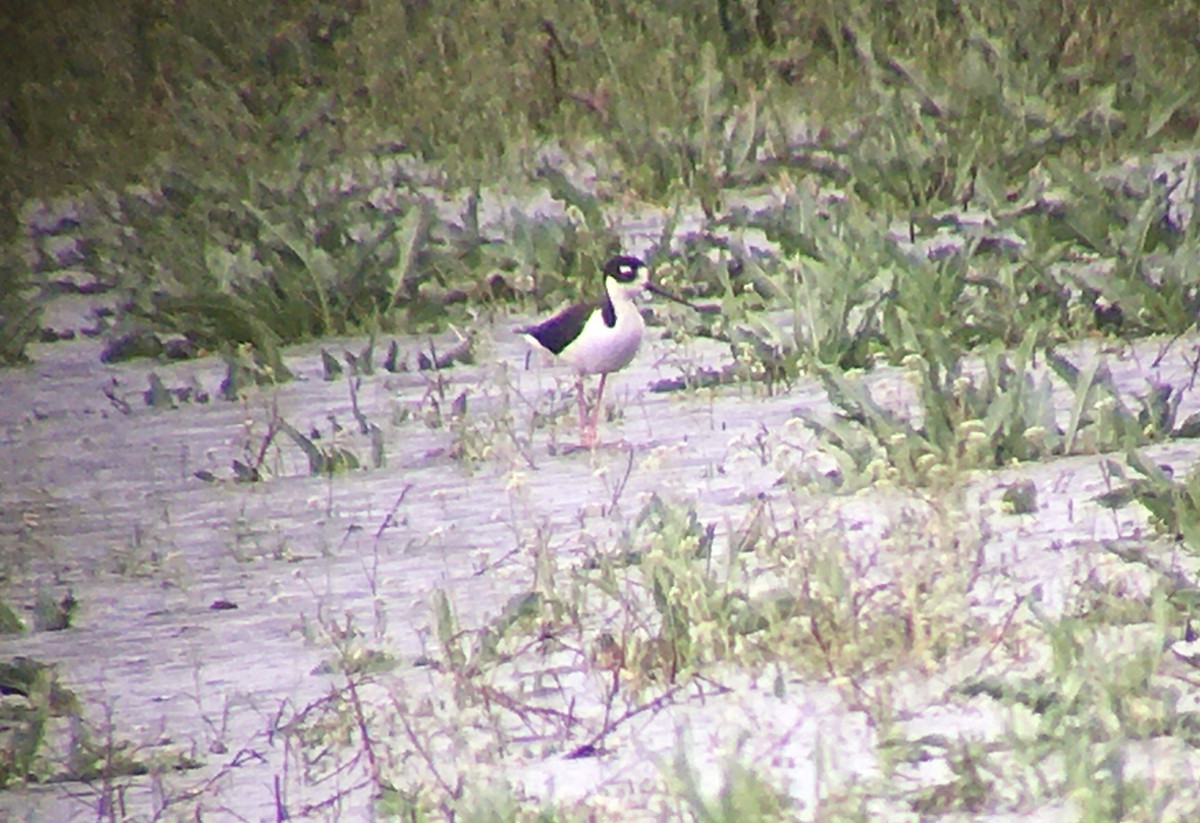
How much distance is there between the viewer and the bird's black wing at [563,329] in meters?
6.71

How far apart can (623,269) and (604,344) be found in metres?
0.25

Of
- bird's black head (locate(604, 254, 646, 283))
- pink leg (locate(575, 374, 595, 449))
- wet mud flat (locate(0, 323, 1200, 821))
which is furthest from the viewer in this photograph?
bird's black head (locate(604, 254, 646, 283))

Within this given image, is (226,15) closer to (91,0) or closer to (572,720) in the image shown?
(91,0)

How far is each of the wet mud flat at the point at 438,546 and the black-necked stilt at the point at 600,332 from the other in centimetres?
19

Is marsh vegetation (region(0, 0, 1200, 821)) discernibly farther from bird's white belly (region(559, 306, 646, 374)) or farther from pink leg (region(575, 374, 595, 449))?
bird's white belly (region(559, 306, 646, 374))

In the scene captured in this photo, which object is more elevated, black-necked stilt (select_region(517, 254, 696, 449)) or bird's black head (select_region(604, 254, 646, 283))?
bird's black head (select_region(604, 254, 646, 283))

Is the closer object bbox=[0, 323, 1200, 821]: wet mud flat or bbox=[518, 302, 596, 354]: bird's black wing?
bbox=[0, 323, 1200, 821]: wet mud flat

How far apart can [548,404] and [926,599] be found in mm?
2617

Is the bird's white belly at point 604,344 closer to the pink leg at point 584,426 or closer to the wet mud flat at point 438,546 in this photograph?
the pink leg at point 584,426

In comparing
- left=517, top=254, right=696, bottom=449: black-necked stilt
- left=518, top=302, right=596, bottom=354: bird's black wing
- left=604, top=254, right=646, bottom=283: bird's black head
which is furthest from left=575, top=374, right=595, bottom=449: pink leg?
left=604, top=254, right=646, bottom=283: bird's black head

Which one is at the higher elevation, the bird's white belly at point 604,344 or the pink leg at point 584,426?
the bird's white belly at point 604,344

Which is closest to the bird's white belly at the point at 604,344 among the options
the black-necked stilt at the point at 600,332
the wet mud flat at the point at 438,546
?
the black-necked stilt at the point at 600,332

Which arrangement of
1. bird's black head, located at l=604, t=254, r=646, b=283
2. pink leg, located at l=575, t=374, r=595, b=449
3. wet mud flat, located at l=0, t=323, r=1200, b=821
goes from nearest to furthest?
wet mud flat, located at l=0, t=323, r=1200, b=821, pink leg, located at l=575, t=374, r=595, b=449, bird's black head, located at l=604, t=254, r=646, b=283

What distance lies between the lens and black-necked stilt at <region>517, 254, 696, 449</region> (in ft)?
21.7
